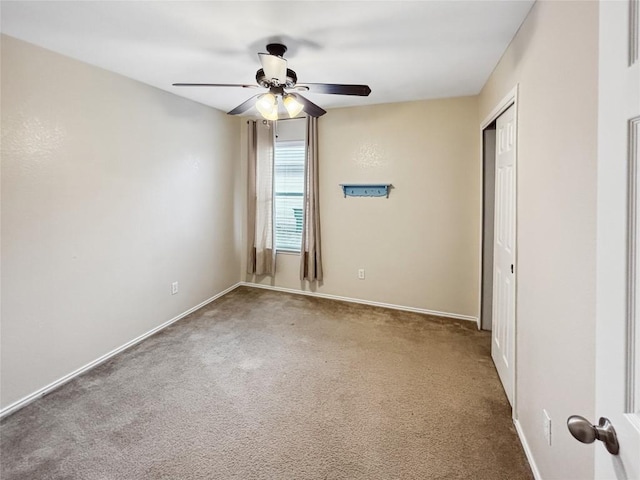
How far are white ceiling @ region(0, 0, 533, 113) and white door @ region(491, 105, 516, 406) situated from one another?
598mm

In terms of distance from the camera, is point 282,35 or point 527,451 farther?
point 282,35

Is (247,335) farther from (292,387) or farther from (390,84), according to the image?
(390,84)

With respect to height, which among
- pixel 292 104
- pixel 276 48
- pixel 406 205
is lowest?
pixel 406 205

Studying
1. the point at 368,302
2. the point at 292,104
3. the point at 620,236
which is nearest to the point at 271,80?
the point at 292,104

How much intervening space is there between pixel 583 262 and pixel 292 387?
1976 millimetres

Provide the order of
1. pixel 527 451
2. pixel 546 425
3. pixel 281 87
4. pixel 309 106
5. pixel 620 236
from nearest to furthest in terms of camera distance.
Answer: pixel 620 236 < pixel 546 425 < pixel 527 451 < pixel 281 87 < pixel 309 106

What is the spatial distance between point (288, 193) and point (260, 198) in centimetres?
40

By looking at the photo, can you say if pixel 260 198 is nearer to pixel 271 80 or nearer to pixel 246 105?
pixel 246 105

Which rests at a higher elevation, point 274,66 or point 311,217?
point 274,66

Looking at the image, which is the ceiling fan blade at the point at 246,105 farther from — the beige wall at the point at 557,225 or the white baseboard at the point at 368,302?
the white baseboard at the point at 368,302

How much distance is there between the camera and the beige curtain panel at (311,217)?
4.07 metres

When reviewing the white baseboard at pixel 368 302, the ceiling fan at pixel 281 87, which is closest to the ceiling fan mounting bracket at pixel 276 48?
the ceiling fan at pixel 281 87

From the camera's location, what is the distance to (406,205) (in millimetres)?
3803

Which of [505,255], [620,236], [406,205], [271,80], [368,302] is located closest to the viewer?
[620,236]
